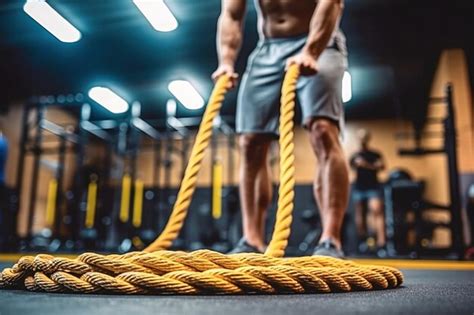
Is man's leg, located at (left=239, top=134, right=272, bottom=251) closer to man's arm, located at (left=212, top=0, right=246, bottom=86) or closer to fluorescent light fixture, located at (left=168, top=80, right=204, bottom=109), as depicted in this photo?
man's arm, located at (left=212, top=0, right=246, bottom=86)

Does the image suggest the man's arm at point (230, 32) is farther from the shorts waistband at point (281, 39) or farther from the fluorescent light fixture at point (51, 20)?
the fluorescent light fixture at point (51, 20)

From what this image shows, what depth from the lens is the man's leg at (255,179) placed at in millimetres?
1696

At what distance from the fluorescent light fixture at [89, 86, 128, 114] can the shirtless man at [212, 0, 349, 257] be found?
6384 mm

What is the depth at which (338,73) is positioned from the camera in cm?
165

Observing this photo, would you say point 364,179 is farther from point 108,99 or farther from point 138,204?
point 108,99

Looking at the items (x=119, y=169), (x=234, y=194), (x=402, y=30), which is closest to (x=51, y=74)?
(x=119, y=169)

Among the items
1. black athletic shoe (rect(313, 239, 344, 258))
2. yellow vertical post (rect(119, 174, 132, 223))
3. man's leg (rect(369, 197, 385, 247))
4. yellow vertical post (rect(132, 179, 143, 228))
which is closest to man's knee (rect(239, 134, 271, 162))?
black athletic shoe (rect(313, 239, 344, 258))

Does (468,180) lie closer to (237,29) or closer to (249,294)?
(237,29)

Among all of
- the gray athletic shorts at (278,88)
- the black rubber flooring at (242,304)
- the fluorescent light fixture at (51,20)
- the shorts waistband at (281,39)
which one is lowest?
the black rubber flooring at (242,304)

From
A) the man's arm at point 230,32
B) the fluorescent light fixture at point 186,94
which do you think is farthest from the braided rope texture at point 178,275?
the fluorescent light fixture at point 186,94

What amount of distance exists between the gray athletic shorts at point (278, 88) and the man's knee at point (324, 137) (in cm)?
2

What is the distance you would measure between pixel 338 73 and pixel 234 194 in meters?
3.96

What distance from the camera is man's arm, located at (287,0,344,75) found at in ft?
4.74

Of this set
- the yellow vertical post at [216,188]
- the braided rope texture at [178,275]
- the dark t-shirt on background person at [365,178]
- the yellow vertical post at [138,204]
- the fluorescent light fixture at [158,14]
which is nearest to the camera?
the braided rope texture at [178,275]
